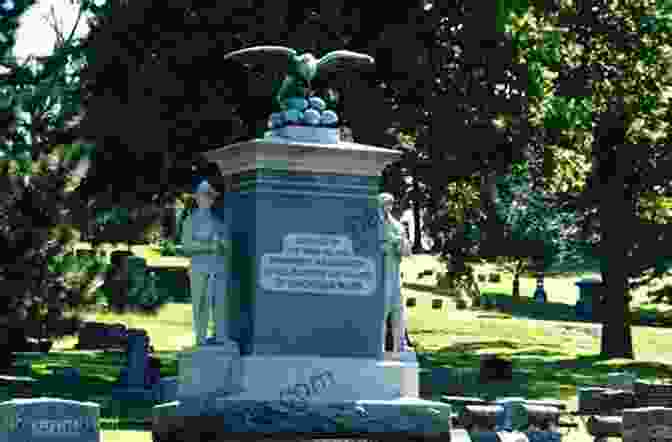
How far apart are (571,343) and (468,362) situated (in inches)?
359

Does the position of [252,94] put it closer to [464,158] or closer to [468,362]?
[464,158]

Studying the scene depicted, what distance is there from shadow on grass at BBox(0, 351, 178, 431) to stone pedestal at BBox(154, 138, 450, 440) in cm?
593

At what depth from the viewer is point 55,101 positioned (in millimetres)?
26500

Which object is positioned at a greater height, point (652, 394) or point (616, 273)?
point (616, 273)

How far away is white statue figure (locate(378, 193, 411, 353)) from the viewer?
52.4ft

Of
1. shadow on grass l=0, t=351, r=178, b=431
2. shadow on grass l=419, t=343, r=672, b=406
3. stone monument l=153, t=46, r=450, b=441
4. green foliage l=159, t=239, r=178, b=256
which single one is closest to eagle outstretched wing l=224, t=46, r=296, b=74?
stone monument l=153, t=46, r=450, b=441

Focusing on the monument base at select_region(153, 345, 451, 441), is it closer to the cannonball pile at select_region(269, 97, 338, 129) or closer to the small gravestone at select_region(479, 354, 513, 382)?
the cannonball pile at select_region(269, 97, 338, 129)

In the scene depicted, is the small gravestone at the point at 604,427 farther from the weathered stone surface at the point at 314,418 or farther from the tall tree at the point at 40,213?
the tall tree at the point at 40,213

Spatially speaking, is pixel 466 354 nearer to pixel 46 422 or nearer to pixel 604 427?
pixel 604 427

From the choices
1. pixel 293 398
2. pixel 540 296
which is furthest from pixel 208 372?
pixel 540 296

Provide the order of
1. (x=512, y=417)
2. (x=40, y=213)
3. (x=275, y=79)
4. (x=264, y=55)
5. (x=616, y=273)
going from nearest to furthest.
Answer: (x=264, y=55) → (x=512, y=417) → (x=40, y=213) → (x=275, y=79) → (x=616, y=273)

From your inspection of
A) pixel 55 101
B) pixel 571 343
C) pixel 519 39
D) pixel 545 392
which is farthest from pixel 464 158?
pixel 571 343

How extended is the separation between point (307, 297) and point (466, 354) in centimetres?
2373

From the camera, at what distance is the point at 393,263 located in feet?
52.6
